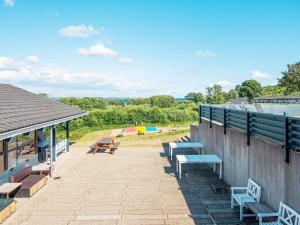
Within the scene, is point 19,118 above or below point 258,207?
above

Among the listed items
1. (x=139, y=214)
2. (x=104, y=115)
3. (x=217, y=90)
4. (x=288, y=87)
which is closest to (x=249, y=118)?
(x=139, y=214)

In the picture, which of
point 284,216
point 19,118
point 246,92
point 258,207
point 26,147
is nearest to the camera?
point 284,216

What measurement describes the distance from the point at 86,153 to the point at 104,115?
25.4m

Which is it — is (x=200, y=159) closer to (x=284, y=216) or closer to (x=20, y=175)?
(x=284, y=216)

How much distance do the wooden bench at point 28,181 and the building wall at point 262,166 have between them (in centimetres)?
675

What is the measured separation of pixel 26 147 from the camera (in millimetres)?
14219

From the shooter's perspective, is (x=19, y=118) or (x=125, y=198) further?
(x=19, y=118)

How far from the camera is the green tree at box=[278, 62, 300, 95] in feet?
174

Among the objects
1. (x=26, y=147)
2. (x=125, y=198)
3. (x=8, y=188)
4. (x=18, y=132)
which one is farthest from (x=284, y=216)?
(x=26, y=147)

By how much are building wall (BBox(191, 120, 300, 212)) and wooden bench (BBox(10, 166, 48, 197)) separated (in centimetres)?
675

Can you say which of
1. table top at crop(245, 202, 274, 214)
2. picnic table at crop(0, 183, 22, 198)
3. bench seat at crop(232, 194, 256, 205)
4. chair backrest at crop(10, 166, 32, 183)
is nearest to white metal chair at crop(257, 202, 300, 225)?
table top at crop(245, 202, 274, 214)

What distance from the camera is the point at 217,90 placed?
228 feet

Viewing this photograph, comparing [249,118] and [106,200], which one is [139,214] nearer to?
[106,200]

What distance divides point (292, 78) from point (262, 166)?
49962mm
